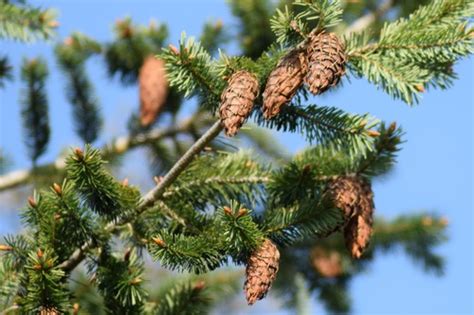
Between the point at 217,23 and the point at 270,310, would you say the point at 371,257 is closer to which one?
the point at 217,23

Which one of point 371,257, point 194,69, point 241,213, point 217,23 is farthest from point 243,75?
point 371,257

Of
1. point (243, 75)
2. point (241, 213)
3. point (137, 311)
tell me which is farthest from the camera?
point (137, 311)

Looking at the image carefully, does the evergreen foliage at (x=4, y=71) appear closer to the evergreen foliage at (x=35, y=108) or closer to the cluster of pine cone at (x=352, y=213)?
the evergreen foliage at (x=35, y=108)

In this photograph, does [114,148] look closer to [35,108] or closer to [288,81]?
[35,108]

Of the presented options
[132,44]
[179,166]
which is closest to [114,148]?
[132,44]

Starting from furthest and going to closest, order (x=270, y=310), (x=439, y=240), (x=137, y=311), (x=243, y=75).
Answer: (x=270, y=310) → (x=439, y=240) → (x=137, y=311) → (x=243, y=75)

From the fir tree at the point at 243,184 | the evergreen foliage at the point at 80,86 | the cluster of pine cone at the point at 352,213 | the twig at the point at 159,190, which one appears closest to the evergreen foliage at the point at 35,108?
the evergreen foliage at the point at 80,86
